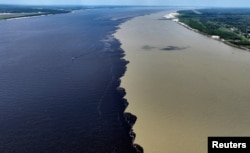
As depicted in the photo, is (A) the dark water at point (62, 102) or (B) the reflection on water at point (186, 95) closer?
(A) the dark water at point (62, 102)

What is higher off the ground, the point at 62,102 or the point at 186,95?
the point at 62,102

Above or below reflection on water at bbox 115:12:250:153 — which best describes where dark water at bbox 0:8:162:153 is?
above

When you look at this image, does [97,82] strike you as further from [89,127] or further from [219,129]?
[219,129]

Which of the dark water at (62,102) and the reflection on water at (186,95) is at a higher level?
the dark water at (62,102)

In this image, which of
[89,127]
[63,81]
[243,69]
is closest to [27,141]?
[89,127]
